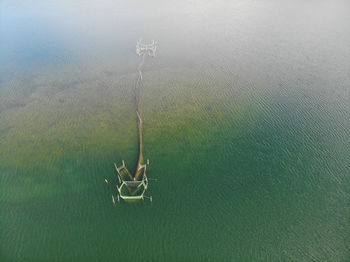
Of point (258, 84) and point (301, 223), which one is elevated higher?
point (258, 84)

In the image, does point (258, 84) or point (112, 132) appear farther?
point (258, 84)

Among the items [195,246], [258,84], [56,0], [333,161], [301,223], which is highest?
[56,0]

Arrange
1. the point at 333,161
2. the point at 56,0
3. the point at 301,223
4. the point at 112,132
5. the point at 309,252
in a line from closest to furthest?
the point at 309,252
the point at 301,223
the point at 333,161
the point at 112,132
the point at 56,0

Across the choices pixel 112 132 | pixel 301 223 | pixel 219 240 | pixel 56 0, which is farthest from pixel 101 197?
pixel 56 0

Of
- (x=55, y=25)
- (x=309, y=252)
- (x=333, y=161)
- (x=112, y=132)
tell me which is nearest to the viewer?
(x=309, y=252)

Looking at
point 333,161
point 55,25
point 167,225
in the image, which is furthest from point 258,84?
point 55,25

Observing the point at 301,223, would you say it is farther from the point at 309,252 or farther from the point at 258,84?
the point at 258,84
